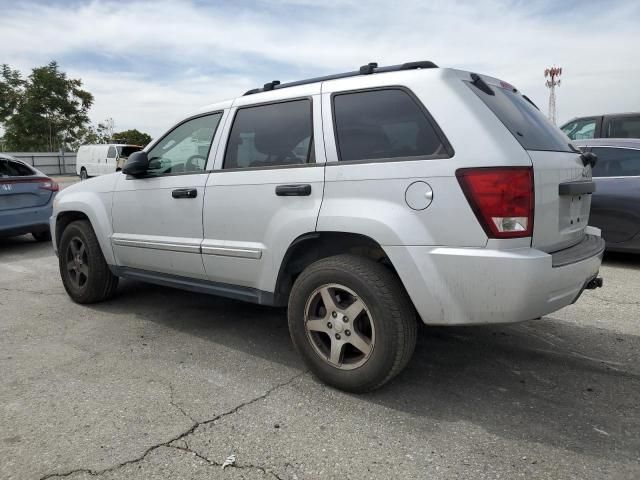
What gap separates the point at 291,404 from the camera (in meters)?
2.87

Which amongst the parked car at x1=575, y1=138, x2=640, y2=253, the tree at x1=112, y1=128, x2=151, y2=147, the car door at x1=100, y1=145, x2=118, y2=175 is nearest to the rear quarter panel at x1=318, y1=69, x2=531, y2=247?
the parked car at x1=575, y1=138, x2=640, y2=253

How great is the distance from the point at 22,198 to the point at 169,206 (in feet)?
16.7

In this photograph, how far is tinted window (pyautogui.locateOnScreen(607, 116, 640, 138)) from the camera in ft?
26.8

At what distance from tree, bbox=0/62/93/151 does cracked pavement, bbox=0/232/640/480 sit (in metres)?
37.6

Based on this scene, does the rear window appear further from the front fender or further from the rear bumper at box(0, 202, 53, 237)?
the rear bumper at box(0, 202, 53, 237)

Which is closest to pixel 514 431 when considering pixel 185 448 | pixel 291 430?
pixel 291 430

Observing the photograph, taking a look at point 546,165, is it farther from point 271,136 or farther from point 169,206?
point 169,206

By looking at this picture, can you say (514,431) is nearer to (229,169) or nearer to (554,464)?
(554,464)

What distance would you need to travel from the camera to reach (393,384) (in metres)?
3.10

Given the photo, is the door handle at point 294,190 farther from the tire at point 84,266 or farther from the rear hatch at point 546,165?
the tire at point 84,266

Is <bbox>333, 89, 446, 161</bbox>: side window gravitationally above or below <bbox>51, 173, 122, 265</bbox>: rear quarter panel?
above

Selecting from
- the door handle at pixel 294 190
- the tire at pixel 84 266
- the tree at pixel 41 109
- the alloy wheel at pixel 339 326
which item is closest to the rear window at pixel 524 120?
the door handle at pixel 294 190

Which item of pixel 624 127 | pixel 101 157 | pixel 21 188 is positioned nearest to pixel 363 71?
pixel 21 188

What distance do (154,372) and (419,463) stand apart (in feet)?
6.02
